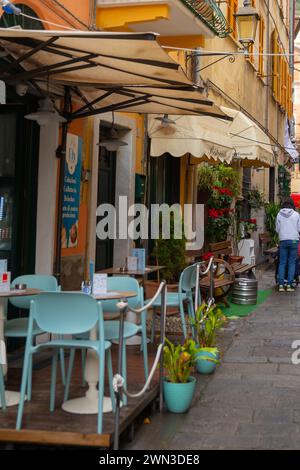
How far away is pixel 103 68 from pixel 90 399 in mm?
3048

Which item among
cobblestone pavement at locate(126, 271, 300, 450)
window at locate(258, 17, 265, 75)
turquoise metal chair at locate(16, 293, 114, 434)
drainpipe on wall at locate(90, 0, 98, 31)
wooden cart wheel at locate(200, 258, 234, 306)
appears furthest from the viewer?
window at locate(258, 17, 265, 75)

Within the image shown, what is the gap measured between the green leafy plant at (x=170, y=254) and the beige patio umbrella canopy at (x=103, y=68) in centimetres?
252

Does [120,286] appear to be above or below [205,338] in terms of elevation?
above

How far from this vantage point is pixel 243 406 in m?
5.55

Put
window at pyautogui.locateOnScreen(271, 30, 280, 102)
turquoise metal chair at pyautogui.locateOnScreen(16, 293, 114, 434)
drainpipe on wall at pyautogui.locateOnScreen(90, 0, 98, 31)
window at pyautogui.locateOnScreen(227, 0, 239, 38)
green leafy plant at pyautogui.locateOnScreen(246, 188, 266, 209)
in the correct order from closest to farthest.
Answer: turquoise metal chair at pyautogui.locateOnScreen(16, 293, 114, 434) → drainpipe on wall at pyautogui.locateOnScreen(90, 0, 98, 31) → window at pyautogui.locateOnScreen(227, 0, 239, 38) → green leafy plant at pyautogui.locateOnScreen(246, 188, 266, 209) → window at pyautogui.locateOnScreen(271, 30, 280, 102)

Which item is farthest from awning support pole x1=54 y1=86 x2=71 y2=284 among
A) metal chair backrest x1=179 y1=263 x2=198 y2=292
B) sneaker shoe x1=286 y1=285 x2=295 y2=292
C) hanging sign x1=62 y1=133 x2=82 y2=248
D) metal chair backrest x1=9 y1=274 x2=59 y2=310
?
sneaker shoe x1=286 y1=285 x2=295 y2=292

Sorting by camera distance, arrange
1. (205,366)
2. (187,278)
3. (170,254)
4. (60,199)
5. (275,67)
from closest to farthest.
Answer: (205,366) < (60,199) < (187,278) < (170,254) < (275,67)

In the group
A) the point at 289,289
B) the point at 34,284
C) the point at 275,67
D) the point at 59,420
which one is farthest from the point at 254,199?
the point at 59,420

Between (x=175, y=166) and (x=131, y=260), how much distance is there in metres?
5.17

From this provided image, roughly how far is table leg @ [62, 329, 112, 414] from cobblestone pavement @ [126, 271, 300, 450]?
0.38 metres

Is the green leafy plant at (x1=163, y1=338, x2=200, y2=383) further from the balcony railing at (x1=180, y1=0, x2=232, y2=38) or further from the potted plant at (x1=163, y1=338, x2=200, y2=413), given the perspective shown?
the balcony railing at (x1=180, y1=0, x2=232, y2=38)

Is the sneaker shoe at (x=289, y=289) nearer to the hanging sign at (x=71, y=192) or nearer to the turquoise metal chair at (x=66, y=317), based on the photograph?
the hanging sign at (x=71, y=192)

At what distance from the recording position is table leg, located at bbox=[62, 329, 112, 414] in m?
4.80

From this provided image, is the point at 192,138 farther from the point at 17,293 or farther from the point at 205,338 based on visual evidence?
the point at 17,293
